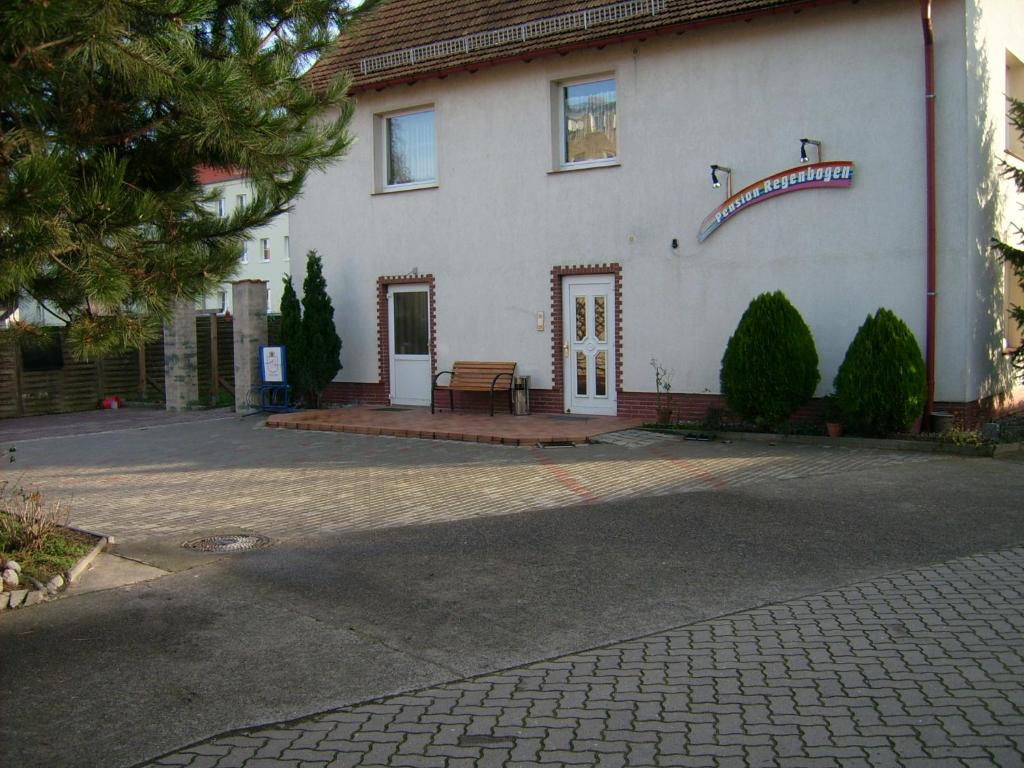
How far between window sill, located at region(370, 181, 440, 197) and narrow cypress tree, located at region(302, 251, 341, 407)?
1.71 m

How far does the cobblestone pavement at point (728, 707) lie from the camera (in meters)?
4.39

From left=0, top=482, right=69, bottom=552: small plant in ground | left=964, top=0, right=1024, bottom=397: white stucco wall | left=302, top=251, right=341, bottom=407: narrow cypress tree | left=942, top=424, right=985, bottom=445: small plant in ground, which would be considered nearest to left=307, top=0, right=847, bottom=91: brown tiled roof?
left=964, top=0, right=1024, bottom=397: white stucco wall

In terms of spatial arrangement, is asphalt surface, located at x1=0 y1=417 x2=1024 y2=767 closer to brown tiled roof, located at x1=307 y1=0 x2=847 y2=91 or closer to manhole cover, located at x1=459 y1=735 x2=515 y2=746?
manhole cover, located at x1=459 y1=735 x2=515 y2=746

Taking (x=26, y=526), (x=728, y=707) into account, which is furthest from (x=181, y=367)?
(x=728, y=707)

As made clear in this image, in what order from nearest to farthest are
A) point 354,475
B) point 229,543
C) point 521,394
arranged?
point 229,543
point 354,475
point 521,394

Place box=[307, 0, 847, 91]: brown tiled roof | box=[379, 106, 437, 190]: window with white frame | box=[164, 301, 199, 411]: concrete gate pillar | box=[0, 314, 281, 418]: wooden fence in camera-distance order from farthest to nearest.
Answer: box=[0, 314, 281, 418]: wooden fence, box=[164, 301, 199, 411]: concrete gate pillar, box=[379, 106, 437, 190]: window with white frame, box=[307, 0, 847, 91]: brown tiled roof

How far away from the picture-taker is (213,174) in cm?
763

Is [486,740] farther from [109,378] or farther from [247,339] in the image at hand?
[109,378]

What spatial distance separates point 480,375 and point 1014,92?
32.6 ft

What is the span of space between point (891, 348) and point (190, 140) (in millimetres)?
9439

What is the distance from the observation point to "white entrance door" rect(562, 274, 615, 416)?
16391mm

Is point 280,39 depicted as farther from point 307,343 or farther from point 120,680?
point 307,343

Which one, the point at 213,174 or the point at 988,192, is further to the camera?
the point at 988,192

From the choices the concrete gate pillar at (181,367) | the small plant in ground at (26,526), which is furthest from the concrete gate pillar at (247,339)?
the small plant in ground at (26,526)
